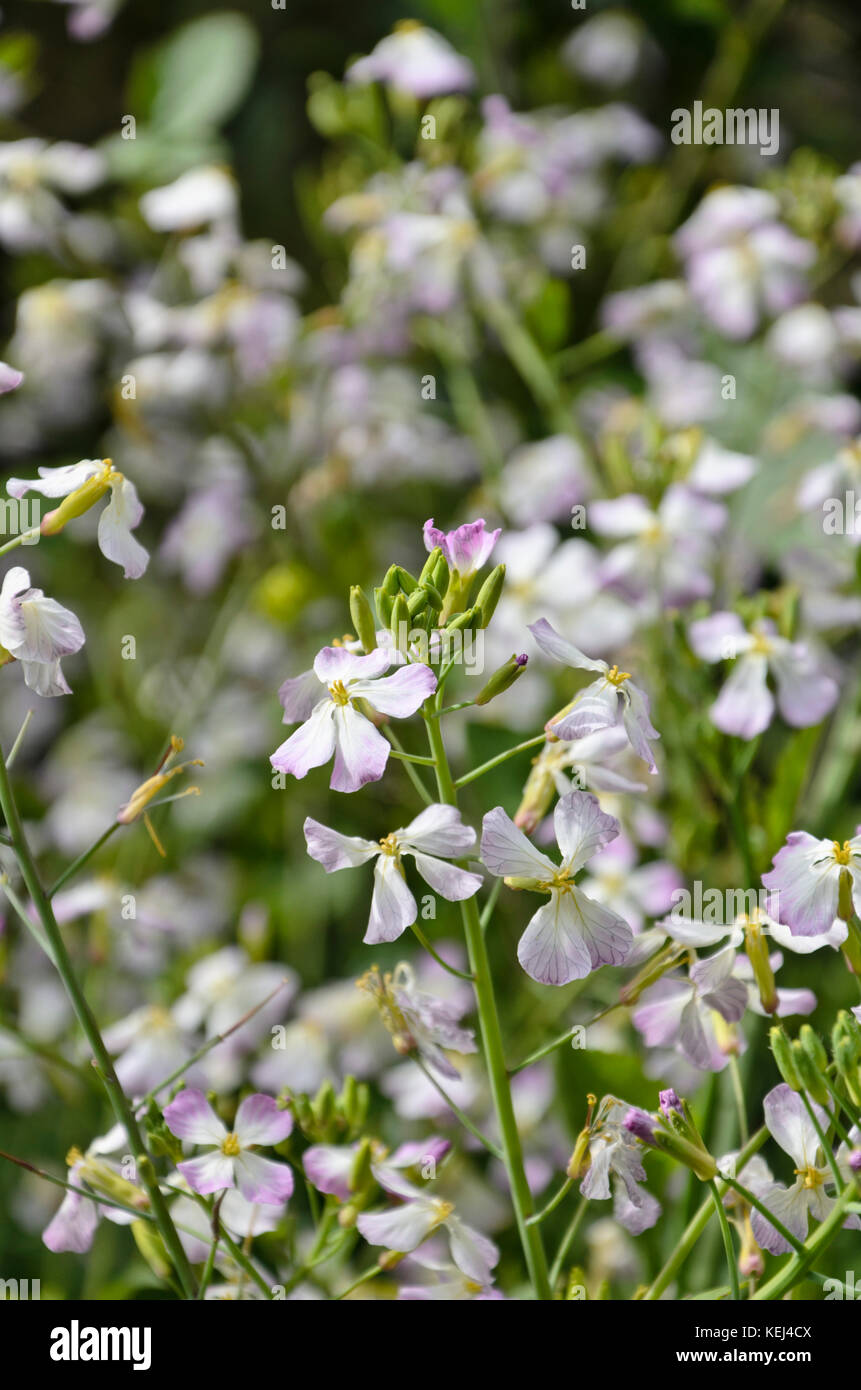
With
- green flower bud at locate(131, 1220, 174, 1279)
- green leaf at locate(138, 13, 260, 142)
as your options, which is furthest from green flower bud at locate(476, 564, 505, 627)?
green leaf at locate(138, 13, 260, 142)

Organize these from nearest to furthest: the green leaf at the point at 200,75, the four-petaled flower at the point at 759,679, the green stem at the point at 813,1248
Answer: the green stem at the point at 813,1248 → the four-petaled flower at the point at 759,679 → the green leaf at the point at 200,75

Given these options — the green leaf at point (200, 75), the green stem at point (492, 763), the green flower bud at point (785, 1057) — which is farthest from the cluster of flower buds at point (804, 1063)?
the green leaf at point (200, 75)

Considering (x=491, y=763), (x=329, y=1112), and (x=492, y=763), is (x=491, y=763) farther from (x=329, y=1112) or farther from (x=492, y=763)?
(x=329, y=1112)

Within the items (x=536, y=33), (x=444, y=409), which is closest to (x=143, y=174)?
(x=444, y=409)

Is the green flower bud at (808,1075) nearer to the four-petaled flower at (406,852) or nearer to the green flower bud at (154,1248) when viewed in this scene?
the four-petaled flower at (406,852)

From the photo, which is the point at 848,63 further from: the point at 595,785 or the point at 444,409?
the point at 595,785
